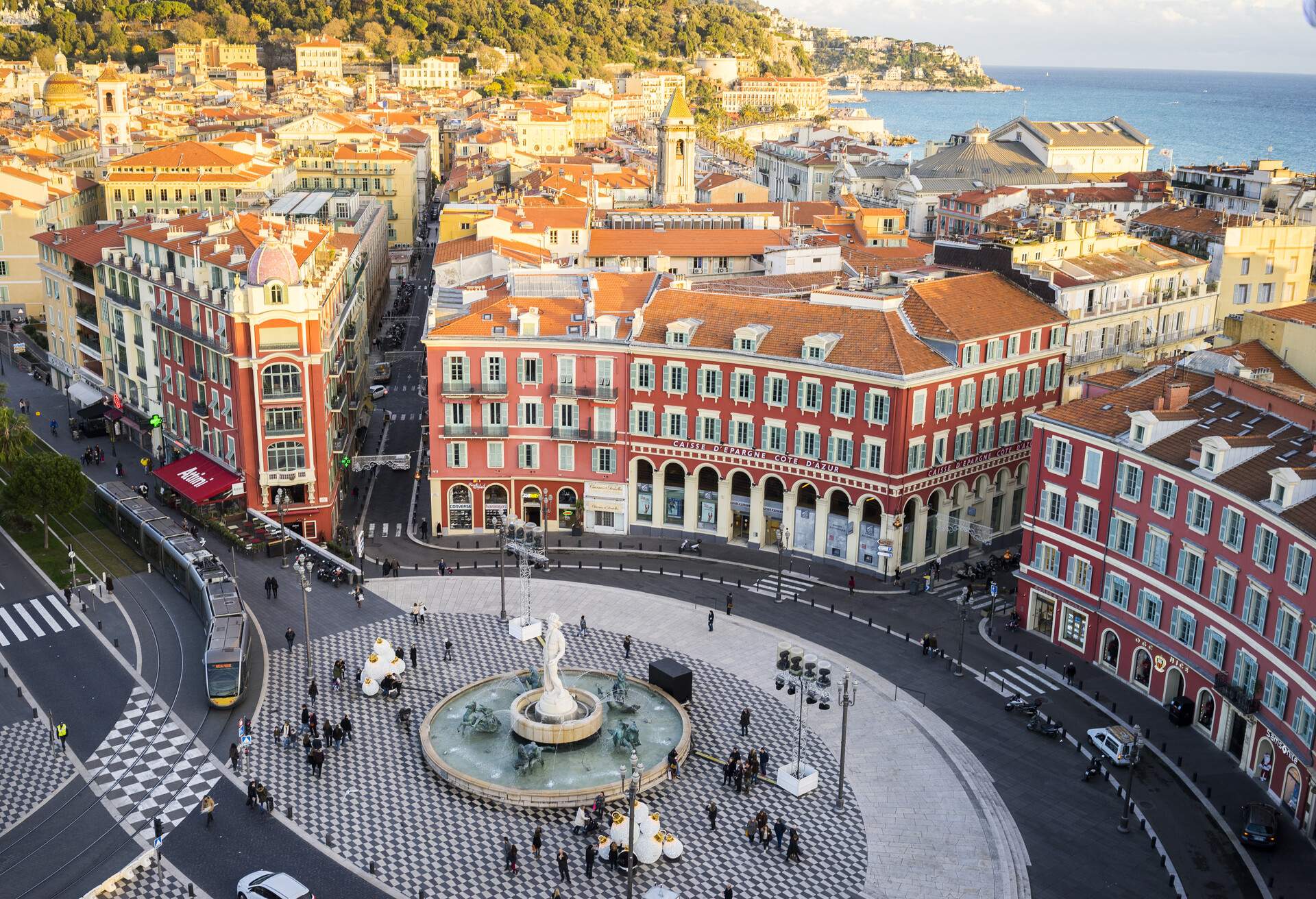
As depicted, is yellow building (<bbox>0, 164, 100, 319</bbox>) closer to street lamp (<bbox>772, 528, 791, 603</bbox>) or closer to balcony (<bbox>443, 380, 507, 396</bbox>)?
balcony (<bbox>443, 380, 507, 396</bbox>)

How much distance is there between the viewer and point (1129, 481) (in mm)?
62750

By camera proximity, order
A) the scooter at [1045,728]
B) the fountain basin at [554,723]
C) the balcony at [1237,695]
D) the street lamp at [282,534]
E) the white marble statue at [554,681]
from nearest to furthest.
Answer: the balcony at [1237,695]
the white marble statue at [554,681]
the fountain basin at [554,723]
the scooter at [1045,728]
the street lamp at [282,534]

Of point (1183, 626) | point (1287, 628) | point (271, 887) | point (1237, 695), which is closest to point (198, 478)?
point (271, 887)

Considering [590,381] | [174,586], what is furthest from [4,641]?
[590,381]

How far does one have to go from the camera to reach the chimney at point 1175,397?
209 feet

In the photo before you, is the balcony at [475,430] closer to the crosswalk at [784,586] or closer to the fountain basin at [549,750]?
the crosswalk at [784,586]

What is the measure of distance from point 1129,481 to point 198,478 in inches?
2102

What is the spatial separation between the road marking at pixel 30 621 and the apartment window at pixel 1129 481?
52.9 meters

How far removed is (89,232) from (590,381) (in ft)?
165

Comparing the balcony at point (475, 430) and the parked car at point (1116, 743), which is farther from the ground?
the balcony at point (475, 430)

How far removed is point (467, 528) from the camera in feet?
274

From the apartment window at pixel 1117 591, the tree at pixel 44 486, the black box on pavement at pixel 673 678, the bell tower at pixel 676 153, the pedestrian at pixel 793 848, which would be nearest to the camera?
the pedestrian at pixel 793 848

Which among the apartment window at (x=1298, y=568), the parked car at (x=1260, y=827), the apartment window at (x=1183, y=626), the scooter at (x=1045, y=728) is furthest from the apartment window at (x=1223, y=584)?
the parked car at (x=1260, y=827)

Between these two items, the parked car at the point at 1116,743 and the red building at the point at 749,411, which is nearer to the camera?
the parked car at the point at 1116,743
